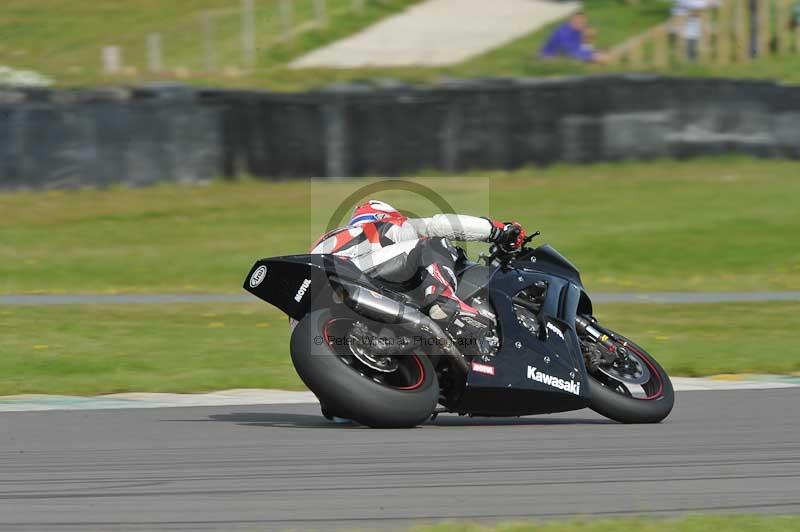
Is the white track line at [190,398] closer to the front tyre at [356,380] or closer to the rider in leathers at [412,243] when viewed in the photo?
the front tyre at [356,380]

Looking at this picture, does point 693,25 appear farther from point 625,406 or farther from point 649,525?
point 649,525

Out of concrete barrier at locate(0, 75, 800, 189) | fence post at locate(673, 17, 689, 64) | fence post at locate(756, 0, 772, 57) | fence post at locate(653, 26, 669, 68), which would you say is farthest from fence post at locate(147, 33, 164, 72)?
fence post at locate(756, 0, 772, 57)

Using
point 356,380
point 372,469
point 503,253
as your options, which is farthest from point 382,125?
point 372,469

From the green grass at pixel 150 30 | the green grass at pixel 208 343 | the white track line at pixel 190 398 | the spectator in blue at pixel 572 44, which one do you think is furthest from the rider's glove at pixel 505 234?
the green grass at pixel 150 30

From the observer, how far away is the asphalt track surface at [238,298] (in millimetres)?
14422

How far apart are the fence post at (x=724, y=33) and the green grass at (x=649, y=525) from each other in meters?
19.6

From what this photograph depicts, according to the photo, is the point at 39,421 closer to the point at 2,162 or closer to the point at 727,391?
the point at 727,391

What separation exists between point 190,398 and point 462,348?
99.6 inches

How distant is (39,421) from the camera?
7.42 metres

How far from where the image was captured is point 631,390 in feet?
24.0

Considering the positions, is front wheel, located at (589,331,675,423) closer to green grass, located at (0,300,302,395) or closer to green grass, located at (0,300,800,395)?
green grass, located at (0,300,800,395)

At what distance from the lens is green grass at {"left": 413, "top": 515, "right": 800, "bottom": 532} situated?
4.87 metres

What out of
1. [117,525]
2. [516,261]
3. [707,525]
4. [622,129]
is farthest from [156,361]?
[622,129]

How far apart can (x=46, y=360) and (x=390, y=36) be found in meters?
19.5
